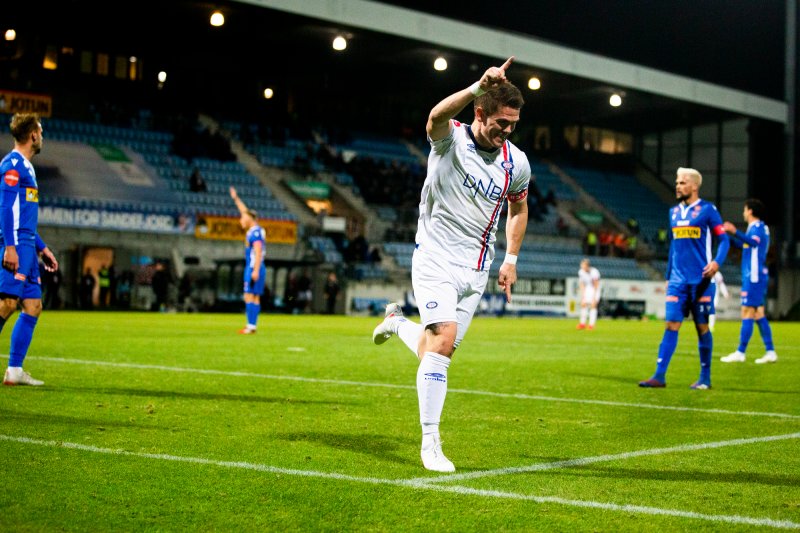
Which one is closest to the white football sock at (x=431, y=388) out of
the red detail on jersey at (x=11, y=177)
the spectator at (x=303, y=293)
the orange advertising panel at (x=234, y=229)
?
the red detail on jersey at (x=11, y=177)

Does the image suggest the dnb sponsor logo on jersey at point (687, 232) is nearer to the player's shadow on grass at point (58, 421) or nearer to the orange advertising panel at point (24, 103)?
the player's shadow on grass at point (58, 421)

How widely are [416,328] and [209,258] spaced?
96.0 ft

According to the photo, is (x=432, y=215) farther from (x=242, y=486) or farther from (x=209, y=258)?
(x=209, y=258)

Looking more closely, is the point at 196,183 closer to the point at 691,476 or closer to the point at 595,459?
the point at 595,459

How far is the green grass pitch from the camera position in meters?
4.31

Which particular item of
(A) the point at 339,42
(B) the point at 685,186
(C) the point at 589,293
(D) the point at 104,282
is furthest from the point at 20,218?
(A) the point at 339,42

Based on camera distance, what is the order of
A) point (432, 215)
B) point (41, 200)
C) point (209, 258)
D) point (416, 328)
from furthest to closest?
1. point (209, 258)
2. point (41, 200)
3. point (416, 328)
4. point (432, 215)

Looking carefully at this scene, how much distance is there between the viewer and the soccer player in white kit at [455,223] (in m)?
5.58

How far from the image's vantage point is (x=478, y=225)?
236 inches

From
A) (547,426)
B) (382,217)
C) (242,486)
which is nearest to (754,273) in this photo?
(547,426)

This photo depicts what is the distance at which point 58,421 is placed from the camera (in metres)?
6.80

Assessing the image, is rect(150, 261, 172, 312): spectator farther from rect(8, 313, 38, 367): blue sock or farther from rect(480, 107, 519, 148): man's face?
rect(480, 107, 519, 148): man's face

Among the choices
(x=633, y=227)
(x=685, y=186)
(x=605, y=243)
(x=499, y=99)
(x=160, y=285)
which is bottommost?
(x=160, y=285)

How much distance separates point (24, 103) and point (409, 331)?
3227cm
